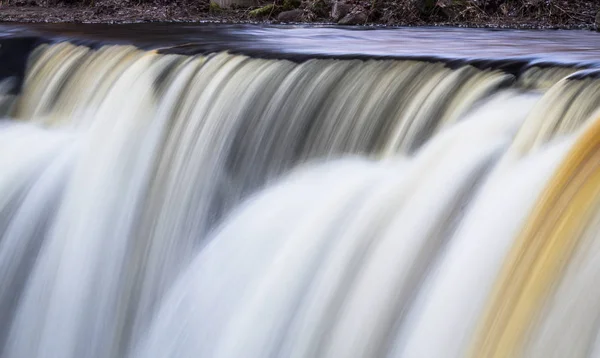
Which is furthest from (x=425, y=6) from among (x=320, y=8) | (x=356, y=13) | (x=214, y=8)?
(x=214, y=8)

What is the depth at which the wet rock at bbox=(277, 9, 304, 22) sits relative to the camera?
765 centimetres

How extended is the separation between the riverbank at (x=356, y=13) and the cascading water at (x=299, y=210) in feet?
8.96

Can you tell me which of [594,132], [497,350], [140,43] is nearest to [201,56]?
[140,43]

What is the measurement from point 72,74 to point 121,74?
44 centimetres

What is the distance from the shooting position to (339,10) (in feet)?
24.5

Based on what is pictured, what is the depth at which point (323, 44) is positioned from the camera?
5.36 m

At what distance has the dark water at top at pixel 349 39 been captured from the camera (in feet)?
15.1

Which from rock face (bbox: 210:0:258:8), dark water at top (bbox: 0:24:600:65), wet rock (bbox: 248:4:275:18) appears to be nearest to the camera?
dark water at top (bbox: 0:24:600:65)

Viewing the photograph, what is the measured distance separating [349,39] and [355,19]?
59.3 inches

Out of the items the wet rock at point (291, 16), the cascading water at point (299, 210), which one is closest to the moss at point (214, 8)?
the wet rock at point (291, 16)

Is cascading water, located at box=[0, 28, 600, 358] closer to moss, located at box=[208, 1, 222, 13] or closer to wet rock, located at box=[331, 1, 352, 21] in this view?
wet rock, located at box=[331, 1, 352, 21]

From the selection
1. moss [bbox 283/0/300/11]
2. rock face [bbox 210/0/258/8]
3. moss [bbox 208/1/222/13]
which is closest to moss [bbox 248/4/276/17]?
moss [bbox 283/0/300/11]

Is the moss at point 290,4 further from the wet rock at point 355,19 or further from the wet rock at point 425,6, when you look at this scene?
the wet rock at point 425,6

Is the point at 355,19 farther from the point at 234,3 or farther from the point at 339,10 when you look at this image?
the point at 234,3
